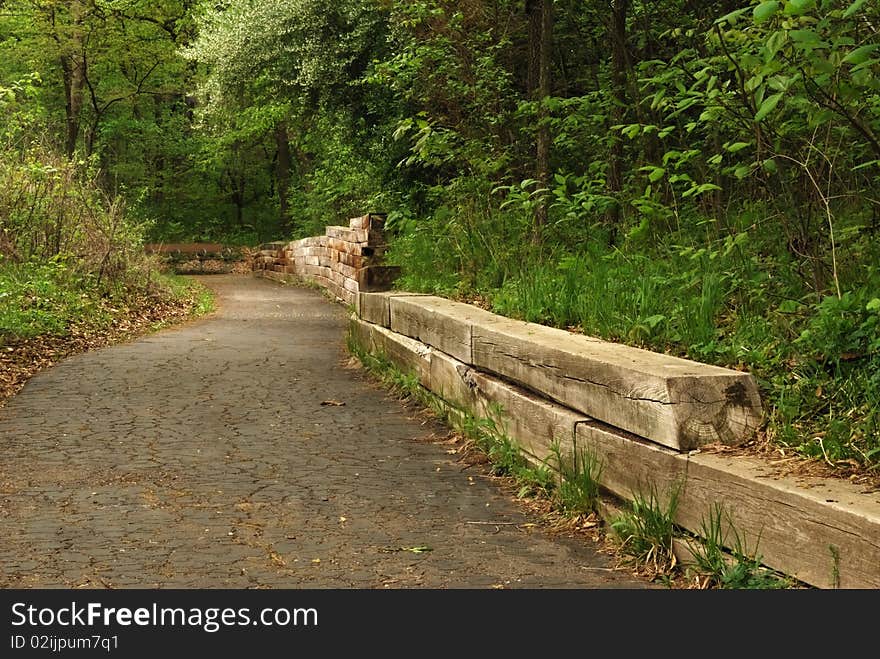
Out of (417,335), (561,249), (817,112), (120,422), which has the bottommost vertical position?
(120,422)

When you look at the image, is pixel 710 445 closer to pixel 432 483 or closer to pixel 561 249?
pixel 432 483

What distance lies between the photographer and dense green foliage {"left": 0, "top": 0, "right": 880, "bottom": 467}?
459 cm

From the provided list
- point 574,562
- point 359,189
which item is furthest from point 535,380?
point 359,189

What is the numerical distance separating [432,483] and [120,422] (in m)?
2.88

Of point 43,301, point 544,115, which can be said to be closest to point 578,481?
point 544,115

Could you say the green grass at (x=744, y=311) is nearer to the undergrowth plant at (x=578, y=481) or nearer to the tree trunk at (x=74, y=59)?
the undergrowth plant at (x=578, y=481)

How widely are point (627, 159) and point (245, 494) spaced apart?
580cm

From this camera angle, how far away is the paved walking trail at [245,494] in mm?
4496

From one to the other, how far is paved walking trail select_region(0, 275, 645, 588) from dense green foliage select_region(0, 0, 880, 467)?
1279 millimetres

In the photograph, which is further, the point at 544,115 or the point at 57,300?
the point at 57,300

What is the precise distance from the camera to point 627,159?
1016 centimetres

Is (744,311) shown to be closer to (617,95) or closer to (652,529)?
(652,529)

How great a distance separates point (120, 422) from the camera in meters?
7.84
